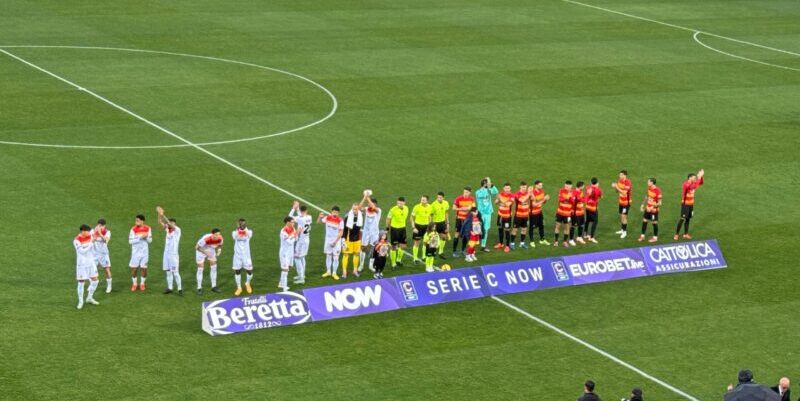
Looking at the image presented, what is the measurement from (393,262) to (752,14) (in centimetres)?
4416

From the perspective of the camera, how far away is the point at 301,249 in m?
29.9

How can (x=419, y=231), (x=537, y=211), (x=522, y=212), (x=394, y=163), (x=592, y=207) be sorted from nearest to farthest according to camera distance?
(x=419, y=231)
(x=522, y=212)
(x=537, y=211)
(x=592, y=207)
(x=394, y=163)

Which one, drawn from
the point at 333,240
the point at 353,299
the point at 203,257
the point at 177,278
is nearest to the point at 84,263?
the point at 177,278

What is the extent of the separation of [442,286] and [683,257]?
6627 millimetres

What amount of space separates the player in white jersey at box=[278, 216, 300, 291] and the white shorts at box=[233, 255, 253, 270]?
704mm

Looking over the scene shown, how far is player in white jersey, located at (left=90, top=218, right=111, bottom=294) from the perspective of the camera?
93.0 ft

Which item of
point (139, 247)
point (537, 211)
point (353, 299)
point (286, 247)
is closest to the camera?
point (353, 299)

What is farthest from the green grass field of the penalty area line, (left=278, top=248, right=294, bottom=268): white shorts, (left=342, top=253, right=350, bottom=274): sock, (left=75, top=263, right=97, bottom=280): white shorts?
(left=342, top=253, right=350, bottom=274): sock

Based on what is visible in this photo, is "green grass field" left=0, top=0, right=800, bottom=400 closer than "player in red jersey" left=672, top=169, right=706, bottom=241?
Yes

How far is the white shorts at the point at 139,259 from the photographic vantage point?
94.4 ft

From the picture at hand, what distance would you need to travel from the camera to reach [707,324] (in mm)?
28406

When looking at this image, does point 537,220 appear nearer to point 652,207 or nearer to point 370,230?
point 652,207

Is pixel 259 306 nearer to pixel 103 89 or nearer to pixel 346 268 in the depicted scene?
pixel 346 268

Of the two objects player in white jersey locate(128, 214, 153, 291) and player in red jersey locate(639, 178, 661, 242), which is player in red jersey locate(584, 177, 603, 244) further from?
Result: player in white jersey locate(128, 214, 153, 291)
